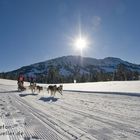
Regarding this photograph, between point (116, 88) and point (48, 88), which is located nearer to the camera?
point (48, 88)

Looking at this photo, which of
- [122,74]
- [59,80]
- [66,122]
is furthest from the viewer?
[59,80]

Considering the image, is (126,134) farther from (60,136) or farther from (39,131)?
(39,131)

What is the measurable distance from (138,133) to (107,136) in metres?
0.83

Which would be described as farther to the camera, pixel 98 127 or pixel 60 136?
pixel 98 127

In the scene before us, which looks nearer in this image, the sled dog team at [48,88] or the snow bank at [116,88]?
the snow bank at [116,88]

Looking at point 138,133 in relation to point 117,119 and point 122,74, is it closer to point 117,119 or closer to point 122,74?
point 117,119

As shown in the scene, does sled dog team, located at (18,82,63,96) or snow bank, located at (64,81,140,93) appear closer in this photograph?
snow bank, located at (64,81,140,93)

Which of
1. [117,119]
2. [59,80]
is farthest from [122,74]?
[117,119]

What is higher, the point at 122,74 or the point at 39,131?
the point at 122,74

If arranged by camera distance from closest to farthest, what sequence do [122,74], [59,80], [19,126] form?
[19,126] → [122,74] → [59,80]

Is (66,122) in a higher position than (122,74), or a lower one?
lower

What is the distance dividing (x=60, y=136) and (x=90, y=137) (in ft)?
2.50

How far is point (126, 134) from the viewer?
6531mm

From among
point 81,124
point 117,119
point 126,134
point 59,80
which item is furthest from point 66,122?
point 59,80
